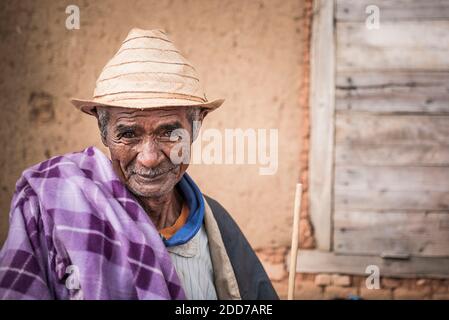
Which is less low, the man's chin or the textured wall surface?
the textured wall surface

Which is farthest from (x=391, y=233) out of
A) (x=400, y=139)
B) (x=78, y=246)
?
(x=78, y=246)

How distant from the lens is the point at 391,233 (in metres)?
3.45

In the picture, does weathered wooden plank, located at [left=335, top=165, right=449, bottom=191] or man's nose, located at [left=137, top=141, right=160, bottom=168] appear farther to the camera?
weathered wooden plank, located at [left=335, top=165, right=449, bottom=191]

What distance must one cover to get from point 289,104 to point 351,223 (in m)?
0.98

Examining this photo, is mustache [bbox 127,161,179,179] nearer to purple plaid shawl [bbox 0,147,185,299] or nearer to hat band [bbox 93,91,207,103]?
purple plaid shawl [bbox 0,147,185,299]

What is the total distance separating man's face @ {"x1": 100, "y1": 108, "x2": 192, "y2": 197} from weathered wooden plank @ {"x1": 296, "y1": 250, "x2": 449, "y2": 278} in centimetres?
212

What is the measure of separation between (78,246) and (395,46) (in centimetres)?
278

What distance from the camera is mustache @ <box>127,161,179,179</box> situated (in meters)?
1.56

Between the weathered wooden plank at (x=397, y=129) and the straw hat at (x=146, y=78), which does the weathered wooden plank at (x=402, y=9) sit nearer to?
the weathered wooden plank at (x=397, y=129)

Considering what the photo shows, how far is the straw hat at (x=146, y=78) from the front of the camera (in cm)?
153

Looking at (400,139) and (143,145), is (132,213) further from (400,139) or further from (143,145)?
(400,139)

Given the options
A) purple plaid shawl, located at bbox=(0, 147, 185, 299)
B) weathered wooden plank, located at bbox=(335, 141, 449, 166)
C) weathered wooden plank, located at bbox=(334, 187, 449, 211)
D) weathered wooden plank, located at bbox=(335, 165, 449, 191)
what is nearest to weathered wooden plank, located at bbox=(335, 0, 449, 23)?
weathered wooden plank, located at bbox=(335, 141, 449, 166)

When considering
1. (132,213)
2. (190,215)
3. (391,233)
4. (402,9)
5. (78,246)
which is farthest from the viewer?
(391,233)

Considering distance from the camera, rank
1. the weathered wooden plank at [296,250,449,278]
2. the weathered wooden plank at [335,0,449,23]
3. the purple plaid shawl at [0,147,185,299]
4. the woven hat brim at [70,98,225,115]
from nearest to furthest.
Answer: the purple plaid shawl at [0,147,185,299] < the woven hat brim at [70,98,225,115] < the weathered wooden plank at [335,0,449,23] < the weathered wooden plank at [296,250,449,278]
